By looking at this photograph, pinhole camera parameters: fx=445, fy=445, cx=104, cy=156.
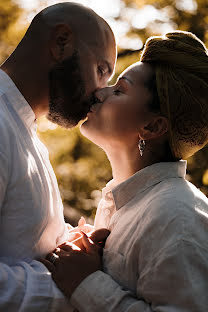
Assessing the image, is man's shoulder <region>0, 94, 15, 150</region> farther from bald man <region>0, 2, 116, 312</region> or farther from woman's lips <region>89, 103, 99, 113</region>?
woman's lips <region>89, 103, 99, 113</region>

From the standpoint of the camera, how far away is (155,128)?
240 cm

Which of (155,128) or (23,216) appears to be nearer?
(23,216)

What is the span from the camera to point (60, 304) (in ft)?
6.66

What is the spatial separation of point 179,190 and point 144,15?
5355 millimetres

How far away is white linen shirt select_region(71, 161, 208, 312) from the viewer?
71.0 inches

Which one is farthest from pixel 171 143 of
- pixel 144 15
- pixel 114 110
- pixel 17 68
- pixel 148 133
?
pixel 144 15

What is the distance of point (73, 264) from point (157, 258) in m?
0.45

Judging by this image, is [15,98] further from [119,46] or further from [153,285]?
[119,46]

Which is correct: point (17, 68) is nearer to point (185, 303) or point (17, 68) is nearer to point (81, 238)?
point (81, 238)

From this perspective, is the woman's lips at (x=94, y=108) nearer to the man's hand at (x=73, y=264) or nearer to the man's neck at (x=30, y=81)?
the man's neck at (x=30, y=81)

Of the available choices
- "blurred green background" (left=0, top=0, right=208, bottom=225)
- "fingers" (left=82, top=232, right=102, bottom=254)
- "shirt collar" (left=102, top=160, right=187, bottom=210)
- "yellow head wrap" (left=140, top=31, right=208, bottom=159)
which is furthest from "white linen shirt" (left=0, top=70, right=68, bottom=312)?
"blurred green background" (left=0, top=0, right=208, bottom=225)

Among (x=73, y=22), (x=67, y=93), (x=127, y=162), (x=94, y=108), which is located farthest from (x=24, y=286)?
(x=73, y=22)

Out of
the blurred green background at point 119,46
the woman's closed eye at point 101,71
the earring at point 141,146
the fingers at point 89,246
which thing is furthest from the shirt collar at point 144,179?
the blurred green background at point 119,46

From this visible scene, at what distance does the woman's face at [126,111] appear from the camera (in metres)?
2.41
